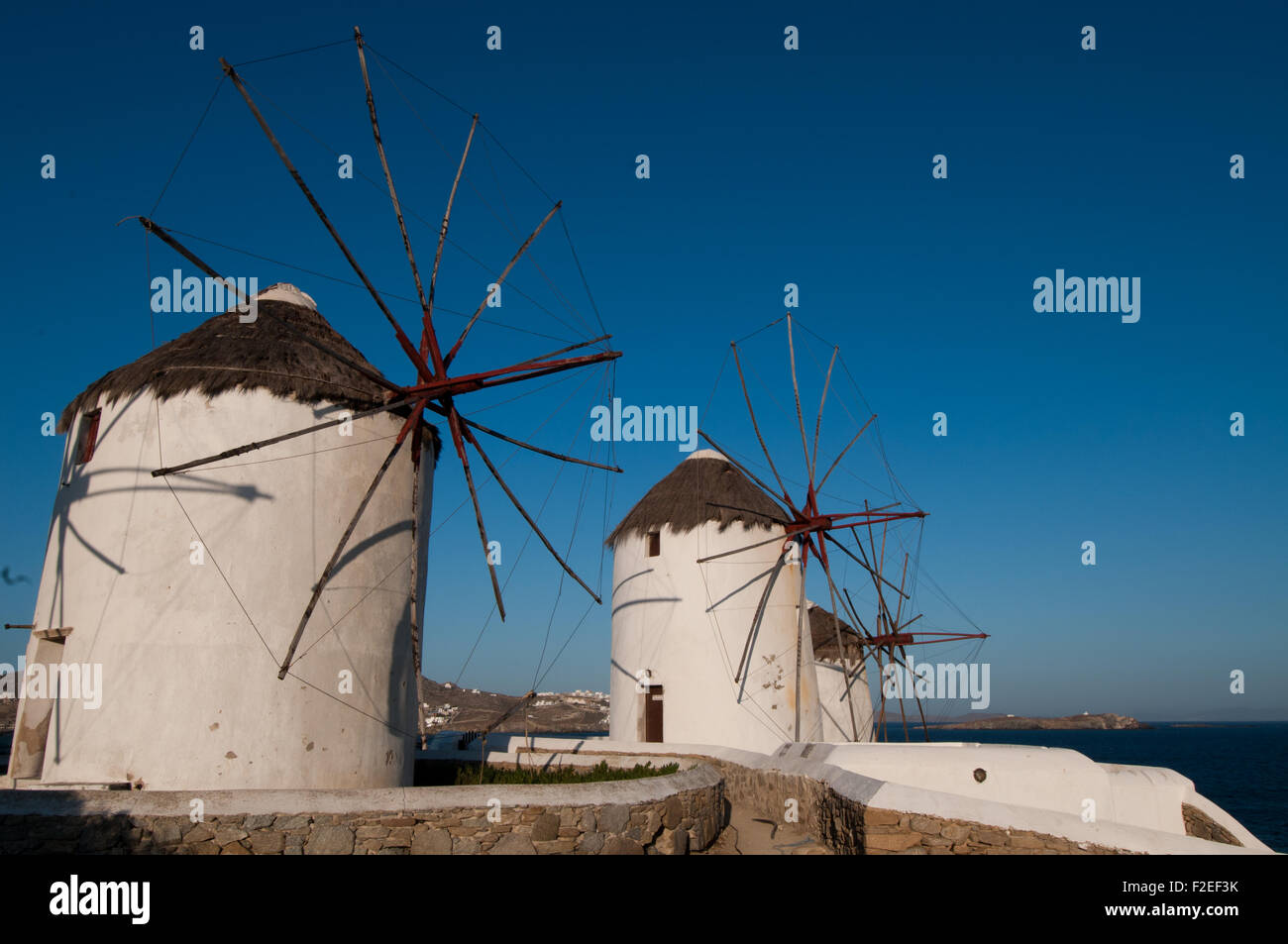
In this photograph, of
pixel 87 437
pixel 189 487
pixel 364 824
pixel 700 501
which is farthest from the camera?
pixel 700 501

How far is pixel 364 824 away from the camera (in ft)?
23.3

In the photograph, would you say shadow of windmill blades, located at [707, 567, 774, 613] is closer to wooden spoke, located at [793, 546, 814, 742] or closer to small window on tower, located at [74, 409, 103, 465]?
wooden spoke, located at [793, 546, 814, 742]

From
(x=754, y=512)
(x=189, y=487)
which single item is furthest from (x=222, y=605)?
(x=754, y=512)

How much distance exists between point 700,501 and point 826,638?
1117 cm

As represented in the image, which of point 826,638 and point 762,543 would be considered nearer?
point 762,543

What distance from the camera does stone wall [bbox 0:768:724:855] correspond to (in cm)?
667

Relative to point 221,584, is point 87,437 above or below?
above

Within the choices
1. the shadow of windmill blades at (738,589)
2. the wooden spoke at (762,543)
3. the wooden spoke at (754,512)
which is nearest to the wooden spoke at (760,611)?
the shadow of windmill blades at (738,589)

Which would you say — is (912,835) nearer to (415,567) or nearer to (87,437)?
(415,567)

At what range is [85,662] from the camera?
914 cm

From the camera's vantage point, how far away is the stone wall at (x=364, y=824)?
21.9 feet
